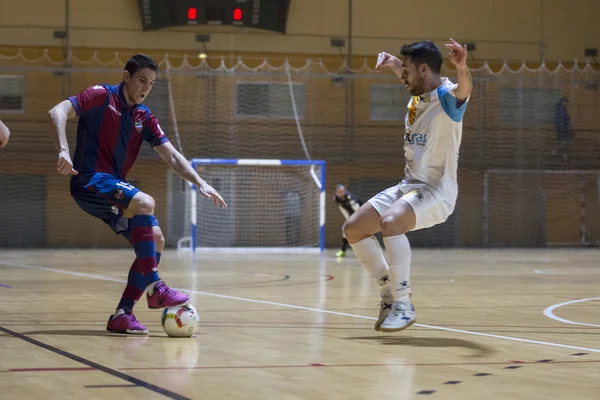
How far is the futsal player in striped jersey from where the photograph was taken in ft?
20.8

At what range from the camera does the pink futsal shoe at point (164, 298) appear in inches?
246

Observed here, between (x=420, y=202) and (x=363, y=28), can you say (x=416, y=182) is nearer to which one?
(x=420, y=202)

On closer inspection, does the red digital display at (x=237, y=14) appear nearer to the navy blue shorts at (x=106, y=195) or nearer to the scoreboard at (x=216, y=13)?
the scoreboard at (x=216, y=13)

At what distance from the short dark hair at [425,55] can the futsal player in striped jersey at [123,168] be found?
163 cm

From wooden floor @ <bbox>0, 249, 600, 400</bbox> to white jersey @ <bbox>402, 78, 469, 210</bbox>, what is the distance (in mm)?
1011

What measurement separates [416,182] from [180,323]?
1.84 metres

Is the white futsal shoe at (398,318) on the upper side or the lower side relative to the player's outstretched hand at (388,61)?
lower

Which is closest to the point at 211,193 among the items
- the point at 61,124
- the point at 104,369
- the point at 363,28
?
the point at 61,124

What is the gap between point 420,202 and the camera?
6.40 metres

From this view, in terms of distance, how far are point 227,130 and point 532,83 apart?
781 centimetres

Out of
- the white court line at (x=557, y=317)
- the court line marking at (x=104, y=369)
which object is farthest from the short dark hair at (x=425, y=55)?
the court line marking at (x=104, y=369)

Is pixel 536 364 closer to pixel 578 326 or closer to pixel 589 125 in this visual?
pixel 578 326

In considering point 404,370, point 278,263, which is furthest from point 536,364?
point 278,263

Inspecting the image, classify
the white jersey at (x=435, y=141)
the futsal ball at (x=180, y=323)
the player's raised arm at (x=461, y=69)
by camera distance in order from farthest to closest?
the white jersey at (x=435, y=141), the futsal ball at (x=180, y=323), the player's raised arm at (x=461, y=69)
